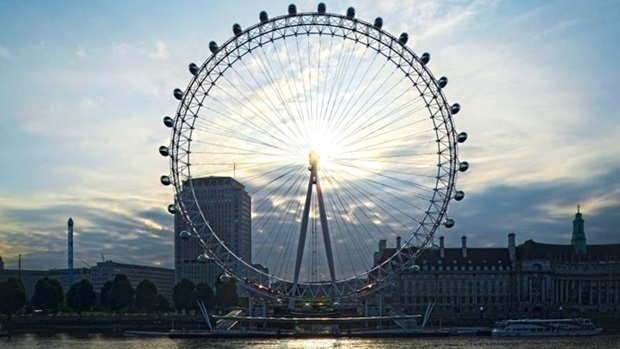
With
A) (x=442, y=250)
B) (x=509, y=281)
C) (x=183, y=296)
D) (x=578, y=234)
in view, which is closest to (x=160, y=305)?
(x=183, y=296)

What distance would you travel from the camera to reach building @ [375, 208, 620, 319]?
5221 inches

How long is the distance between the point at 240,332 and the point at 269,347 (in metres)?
16.6

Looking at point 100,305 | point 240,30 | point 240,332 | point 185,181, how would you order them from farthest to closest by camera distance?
point 100,305 → point 240,332 → point 185,181 → point 240,30

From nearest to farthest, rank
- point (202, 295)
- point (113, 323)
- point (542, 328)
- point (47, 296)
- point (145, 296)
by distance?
point (542, 328), point (113, 323), point (202, 295), point (145, 296), point (47, 296)

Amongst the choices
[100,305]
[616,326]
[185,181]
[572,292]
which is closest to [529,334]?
[616,326]

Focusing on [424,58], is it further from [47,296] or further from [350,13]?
[47,296]

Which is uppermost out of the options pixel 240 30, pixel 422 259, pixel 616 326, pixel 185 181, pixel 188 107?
pixel 240 30

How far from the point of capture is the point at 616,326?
108188mm

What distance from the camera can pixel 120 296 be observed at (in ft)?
382

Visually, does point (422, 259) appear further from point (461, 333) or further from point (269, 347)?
point (269, 347)

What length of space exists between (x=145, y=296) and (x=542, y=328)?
6185 cm

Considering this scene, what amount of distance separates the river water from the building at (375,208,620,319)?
4970 centimetres

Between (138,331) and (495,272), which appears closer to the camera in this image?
(138,331)

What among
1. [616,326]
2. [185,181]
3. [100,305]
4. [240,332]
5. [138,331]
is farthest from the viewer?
[100,305]
